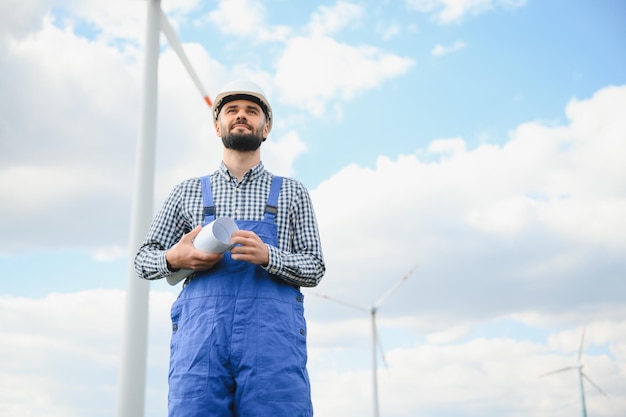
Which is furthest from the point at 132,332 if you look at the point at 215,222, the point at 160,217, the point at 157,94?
the point at 215,222

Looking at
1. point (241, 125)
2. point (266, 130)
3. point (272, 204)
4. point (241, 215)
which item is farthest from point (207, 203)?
point (266, 130)

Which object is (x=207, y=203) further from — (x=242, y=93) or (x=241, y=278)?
(x=242, y=93)

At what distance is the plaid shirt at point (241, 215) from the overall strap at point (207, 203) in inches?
0.9

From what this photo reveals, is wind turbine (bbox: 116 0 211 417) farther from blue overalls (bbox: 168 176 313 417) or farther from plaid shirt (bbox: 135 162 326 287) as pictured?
blue overalls (bbox: 168 176 313 417)

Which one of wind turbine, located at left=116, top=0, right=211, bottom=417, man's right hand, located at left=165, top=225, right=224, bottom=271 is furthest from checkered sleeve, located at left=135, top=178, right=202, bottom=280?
wind turbine, located at left=116, top=0, right=211, bottom=417

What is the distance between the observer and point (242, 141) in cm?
378

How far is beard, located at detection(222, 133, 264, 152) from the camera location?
12.4 ft

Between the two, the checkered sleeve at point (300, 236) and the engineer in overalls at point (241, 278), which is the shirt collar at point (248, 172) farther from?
the checkered sleeve at point (300, 236)

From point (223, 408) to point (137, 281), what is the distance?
6.60m

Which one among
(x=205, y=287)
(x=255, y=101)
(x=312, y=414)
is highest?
(x=255, y=101)

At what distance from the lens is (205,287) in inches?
136

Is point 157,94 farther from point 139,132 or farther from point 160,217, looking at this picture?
point 160,217

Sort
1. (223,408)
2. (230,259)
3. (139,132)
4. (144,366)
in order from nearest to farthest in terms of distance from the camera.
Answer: (223,408), (230,259), (144,366), (139,132)

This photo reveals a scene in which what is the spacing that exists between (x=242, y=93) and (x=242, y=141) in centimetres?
29
